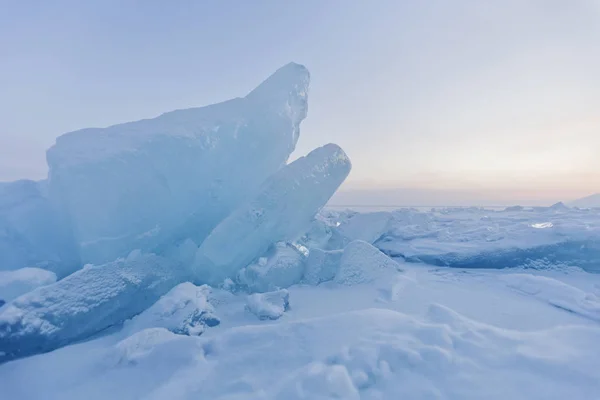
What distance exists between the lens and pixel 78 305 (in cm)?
255

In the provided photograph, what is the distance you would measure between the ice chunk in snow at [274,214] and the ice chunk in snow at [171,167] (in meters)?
0.87

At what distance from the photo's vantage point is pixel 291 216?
420cm

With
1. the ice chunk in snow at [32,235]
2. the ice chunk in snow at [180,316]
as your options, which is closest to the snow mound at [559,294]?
the ice chunk in snow at [180,316]

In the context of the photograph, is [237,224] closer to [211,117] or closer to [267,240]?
[267,240]

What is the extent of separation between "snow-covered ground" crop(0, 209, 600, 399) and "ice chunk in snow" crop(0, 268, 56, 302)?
4.04 ft

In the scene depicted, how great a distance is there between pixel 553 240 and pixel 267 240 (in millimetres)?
3683

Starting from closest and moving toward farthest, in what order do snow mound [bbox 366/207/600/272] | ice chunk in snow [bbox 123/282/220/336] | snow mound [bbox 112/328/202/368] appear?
snow mound [bbox 112/328/202/368] < ice chunk in snow [bbox 123/282/220/336] < snow mound [bbox 366/207/600/272]

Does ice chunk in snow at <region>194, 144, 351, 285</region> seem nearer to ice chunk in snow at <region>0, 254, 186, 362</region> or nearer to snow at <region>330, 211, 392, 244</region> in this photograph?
ice chunk in snow at <region>0, 254, 186, 362</region>

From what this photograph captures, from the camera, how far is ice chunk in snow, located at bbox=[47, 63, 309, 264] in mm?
3672

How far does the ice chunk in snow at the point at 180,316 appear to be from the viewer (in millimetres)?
2383

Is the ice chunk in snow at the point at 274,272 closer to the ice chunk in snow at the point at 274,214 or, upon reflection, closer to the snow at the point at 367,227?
the ice chunk in snow at the point at 274,214

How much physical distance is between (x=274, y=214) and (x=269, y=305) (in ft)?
4.51

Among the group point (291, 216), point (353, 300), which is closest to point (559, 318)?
point (353, 300)

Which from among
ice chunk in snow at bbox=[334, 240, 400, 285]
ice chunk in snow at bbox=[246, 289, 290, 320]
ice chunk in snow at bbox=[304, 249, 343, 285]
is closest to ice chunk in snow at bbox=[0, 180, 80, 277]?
ice chunk in snow at bbox=[246, 289, 290, 320]
